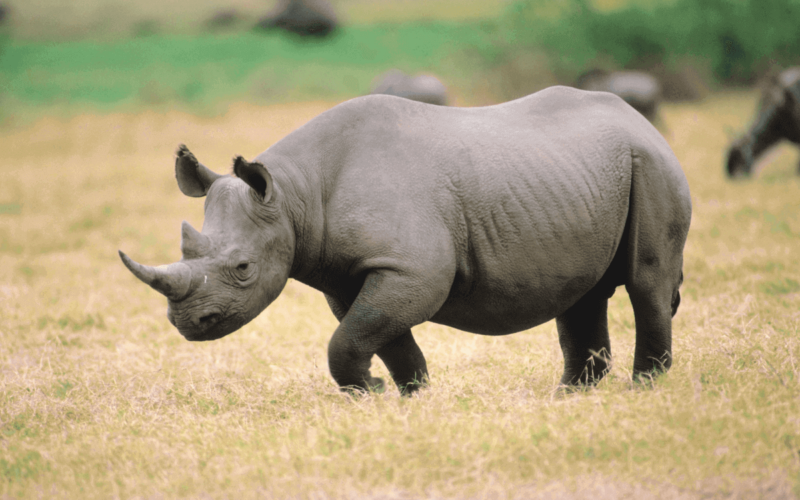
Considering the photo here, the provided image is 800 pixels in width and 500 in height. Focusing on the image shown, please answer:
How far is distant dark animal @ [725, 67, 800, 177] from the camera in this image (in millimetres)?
13930

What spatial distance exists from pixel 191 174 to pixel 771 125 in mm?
12798

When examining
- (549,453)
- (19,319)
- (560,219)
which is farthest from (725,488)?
(19,319)

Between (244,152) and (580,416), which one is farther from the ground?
(580,416)

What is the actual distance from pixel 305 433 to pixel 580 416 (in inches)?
52.0

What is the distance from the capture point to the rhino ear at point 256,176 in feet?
12.6

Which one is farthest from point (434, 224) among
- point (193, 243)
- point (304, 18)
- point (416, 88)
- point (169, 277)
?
point (304, 18)

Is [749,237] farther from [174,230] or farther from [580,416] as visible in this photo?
[174,230]

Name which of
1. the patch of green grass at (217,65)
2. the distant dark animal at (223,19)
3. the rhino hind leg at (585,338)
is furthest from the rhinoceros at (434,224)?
the distant dark animal at (223,19)

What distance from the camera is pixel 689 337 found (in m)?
5.61

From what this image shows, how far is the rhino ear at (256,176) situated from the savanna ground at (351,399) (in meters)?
1.15

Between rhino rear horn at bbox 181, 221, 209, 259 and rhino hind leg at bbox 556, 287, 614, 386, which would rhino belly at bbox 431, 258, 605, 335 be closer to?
rhino hind leg at bbox 556, 287, 614, 386

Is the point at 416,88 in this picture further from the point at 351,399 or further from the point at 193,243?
the point at 193,243

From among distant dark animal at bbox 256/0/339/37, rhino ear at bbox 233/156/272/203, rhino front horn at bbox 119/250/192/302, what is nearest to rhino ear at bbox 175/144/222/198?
rhino ear at bbox 233/156/272/203

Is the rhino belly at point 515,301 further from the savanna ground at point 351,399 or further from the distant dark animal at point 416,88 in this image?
the distant dark animal at point 416,88
